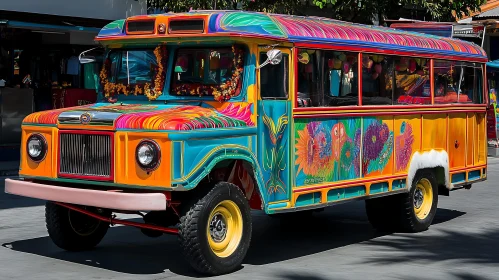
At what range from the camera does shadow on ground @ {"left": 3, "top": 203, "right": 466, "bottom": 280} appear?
30.9 feet

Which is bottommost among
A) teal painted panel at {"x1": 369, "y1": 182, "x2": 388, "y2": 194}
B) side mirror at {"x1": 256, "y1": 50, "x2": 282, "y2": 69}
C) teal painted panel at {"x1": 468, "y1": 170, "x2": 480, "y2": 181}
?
teal painted panel at {"x1": 468, "y1": 170, "x2": 480, "y2": 181}

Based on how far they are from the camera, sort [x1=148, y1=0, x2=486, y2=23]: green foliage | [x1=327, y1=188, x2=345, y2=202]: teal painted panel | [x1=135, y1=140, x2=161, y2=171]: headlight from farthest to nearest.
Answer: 1. [x1=148, y1=0, x2=486, y2=23]: green foliage
2. [x1=327, y1=188, x2=345, y2=202]: teal painted panel
3. [x1=135, y1=140, x2=161, y2=171]: headlight

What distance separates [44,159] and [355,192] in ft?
11.2

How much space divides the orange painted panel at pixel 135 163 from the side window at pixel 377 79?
3276 millimetres

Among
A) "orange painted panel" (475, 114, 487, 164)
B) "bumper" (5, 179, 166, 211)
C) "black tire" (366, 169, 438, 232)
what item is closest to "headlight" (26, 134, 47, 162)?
"bumper" (5, 179, 166, 211)

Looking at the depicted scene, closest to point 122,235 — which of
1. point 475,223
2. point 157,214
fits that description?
point 157,214

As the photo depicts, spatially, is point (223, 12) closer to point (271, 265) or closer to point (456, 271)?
point (271, 265)

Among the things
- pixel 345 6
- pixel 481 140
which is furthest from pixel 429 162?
pixel 345 6

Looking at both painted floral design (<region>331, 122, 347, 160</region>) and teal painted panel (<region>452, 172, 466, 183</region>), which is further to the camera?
teal painted panel (<region>452, 172, 466, 183</region>)

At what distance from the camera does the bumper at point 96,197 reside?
325 inches

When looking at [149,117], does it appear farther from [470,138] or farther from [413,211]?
[470,138]

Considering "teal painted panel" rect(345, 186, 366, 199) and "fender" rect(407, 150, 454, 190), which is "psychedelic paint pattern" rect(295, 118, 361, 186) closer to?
"teal painted panel" rect(345, 186, 366, 199)

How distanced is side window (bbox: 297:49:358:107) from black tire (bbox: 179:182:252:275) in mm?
1566

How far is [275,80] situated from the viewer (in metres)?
9.52
